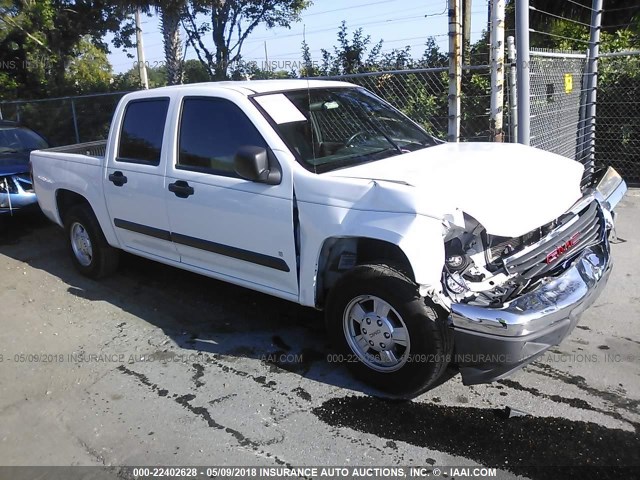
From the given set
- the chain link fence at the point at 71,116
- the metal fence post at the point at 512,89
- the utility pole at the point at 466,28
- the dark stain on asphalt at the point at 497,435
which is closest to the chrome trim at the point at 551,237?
the dark stain on asphalt at the point at 497,435

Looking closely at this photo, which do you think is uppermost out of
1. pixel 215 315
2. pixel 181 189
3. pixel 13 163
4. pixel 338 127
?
pixel 338 127

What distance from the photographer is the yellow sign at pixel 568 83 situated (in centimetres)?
753

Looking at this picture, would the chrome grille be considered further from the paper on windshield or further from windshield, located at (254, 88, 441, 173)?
the paper on windshield

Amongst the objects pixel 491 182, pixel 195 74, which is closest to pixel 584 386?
pixel 491 182

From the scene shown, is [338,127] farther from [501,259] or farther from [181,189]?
[501,259]

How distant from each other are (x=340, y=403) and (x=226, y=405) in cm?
74

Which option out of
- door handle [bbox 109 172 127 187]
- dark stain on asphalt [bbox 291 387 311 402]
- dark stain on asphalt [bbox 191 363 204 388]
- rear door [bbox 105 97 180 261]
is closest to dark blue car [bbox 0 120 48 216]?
rear door [bbox 105 97 180 261]

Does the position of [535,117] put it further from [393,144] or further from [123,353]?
[123,353]

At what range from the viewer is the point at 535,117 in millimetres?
6855

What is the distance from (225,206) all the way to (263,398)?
1409 millimetres

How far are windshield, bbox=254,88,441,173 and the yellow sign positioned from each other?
3.69 m

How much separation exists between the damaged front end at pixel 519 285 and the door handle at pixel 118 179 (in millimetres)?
3098

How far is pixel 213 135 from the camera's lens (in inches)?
172

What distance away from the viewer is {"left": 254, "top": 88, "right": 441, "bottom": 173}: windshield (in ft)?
13.2
